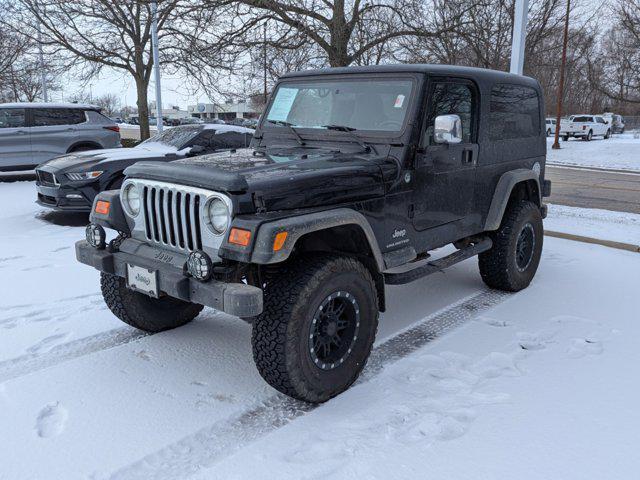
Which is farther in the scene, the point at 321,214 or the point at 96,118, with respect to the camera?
the point at 96,118

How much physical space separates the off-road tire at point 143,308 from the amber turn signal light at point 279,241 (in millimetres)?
1580

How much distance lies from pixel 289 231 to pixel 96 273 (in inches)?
142

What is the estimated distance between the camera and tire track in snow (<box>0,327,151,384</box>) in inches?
144

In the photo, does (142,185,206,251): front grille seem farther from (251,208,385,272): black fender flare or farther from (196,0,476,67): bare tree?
(196,0,476,67): bare tree

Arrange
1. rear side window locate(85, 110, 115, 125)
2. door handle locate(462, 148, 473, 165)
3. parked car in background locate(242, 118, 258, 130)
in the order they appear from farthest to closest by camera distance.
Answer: rear side window locate(85, 110, 115, 125) < parked car in background locate(242, 118, 258, 130) < door handle locate(462, 148, 473, 165)

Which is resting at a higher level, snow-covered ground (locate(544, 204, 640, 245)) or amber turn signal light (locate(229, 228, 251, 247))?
amber turn signal light (locate(229, 228, 251, 247))

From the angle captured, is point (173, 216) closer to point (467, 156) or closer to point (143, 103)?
point (467, 156)

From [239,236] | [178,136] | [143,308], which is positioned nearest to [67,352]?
[143,308]

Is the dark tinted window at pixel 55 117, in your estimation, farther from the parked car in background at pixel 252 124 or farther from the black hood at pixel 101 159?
the black hood at pixel 101 159

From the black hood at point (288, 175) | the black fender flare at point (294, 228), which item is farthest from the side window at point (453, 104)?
the black fender flare at point (294, 228)

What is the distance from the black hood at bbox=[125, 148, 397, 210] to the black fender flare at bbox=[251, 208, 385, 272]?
0.47 ft

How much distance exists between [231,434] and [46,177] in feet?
21.3

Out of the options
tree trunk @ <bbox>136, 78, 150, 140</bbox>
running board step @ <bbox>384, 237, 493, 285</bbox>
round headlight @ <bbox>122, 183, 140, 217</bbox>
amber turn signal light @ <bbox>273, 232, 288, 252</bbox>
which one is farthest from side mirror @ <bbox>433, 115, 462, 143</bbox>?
tree trunk @ <bbox>136, 78, 150, 140</bbox>

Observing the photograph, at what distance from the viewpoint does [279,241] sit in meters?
2.87
